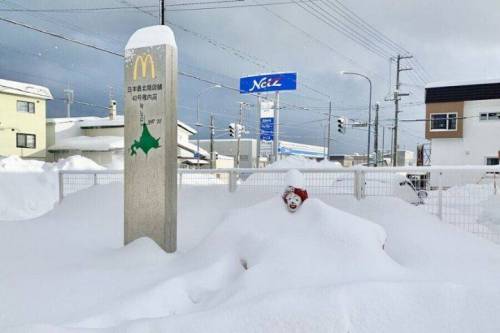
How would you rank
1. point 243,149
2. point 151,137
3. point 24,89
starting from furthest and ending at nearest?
point 243,149 → point 24,89 → point 151,137

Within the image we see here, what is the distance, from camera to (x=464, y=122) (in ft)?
89.9

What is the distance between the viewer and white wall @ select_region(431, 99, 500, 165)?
86.2 feet

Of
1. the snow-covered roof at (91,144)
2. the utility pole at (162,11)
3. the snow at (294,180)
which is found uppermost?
the utility pole at (162,11)

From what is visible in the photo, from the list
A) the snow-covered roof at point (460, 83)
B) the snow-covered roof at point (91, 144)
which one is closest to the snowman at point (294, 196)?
the snow-covered roof at point (460, 83)

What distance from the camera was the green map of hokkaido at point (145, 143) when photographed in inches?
228

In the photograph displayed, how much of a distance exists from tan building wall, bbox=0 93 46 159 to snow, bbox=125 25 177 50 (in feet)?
88.4

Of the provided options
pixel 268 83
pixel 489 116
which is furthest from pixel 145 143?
pixel 489 116

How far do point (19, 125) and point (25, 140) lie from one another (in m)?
1.35

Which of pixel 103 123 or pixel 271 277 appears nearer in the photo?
pixel 271 277

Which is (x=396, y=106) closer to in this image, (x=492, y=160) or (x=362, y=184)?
(x=492, y=160)

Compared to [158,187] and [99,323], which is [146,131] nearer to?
[158,187]

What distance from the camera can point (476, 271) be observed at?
4.37m

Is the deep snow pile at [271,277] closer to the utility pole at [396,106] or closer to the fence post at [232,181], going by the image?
the fence post at [232,181]

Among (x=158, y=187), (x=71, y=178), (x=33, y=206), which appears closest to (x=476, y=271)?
(x=158, y=187)
